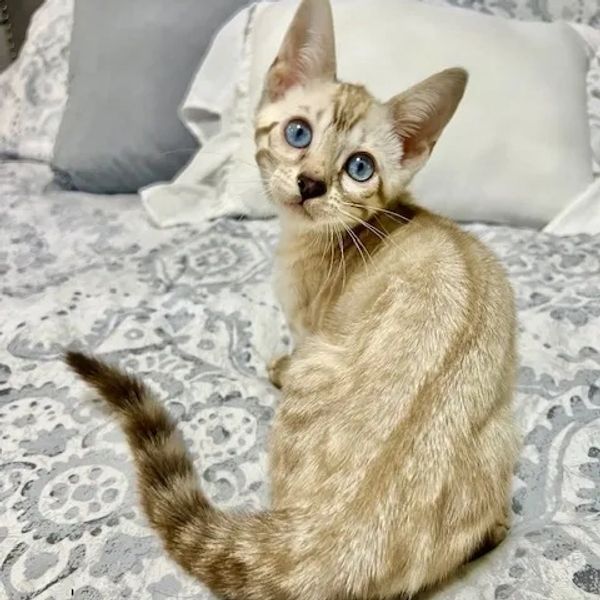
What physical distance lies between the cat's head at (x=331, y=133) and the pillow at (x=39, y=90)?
1.03 m

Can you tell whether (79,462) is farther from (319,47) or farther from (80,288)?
(319,47)

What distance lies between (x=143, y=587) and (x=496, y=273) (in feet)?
1.95

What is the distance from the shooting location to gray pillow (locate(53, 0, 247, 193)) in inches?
68.2

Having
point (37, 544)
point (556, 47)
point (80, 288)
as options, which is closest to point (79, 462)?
point (37, 544)

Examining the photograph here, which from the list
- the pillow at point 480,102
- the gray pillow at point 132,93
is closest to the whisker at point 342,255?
the pillow at point 480,102

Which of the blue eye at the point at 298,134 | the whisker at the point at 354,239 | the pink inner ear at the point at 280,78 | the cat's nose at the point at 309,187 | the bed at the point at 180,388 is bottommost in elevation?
the bed at the point at 180,388

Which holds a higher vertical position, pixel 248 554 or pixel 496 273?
pixel 496 273

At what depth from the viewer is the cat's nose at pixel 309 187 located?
1011 mm

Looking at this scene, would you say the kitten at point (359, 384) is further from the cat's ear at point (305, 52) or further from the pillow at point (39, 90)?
the pillow at point (39, 90)

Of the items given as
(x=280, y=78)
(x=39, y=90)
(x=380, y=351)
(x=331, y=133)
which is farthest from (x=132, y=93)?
(x=380, y=351)

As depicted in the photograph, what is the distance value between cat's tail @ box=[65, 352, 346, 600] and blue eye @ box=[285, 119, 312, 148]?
450mm

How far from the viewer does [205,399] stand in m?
1.07

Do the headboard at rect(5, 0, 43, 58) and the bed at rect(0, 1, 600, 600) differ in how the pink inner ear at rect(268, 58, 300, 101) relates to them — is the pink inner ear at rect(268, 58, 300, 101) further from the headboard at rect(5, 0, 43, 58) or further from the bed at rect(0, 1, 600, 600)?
the headboard at rect(5, 0, 43, 58)

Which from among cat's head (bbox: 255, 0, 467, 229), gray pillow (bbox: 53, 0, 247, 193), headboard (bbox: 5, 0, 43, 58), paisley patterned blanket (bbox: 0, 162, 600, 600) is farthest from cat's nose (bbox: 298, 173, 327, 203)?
headboard (bbox: 5, 0, 43, 58)
